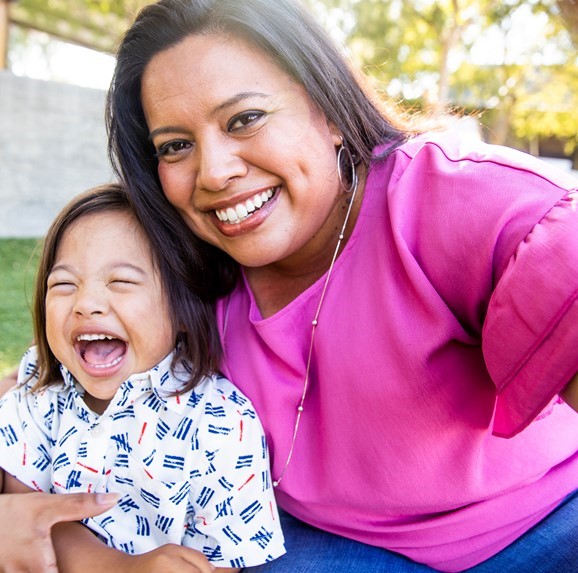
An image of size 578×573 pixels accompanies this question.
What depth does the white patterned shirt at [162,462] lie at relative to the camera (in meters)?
1.84

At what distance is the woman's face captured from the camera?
1708 millimetres

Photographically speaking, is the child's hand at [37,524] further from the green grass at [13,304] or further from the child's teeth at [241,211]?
the green grass at [13,304]

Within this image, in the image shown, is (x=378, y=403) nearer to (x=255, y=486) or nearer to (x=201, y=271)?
Result: (x=255, y=486)

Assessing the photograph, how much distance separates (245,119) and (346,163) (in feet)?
1.12

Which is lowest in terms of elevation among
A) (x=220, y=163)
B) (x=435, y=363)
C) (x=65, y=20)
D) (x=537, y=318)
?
(x=435, y=363)

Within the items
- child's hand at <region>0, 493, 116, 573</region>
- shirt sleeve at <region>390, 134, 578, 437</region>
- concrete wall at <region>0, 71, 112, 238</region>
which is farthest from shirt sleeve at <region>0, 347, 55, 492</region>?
concrete wall at <region>0, 71, 112, 238</region>

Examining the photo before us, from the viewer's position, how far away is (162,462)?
1.87 m

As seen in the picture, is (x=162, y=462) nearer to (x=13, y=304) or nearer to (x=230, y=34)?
(x=230, y=34)

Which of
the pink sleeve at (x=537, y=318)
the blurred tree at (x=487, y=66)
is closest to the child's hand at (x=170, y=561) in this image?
the pink sleeve at (x=537, y=318)

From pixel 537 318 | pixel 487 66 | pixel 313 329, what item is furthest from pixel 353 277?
pixel 487 66

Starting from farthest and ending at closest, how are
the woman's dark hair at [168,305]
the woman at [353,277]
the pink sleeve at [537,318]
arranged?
the woman's dark hair at [168,305] < the woman at [353,277] < the pink sleeve at [537,318]

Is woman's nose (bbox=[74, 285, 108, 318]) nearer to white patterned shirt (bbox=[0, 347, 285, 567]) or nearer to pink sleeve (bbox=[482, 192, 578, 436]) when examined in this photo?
white patterned shirt (bbox=[0, 347, 285, 567])

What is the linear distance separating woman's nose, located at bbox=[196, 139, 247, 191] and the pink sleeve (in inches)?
28.2

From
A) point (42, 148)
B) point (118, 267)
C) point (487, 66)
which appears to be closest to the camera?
point (118, 267)
